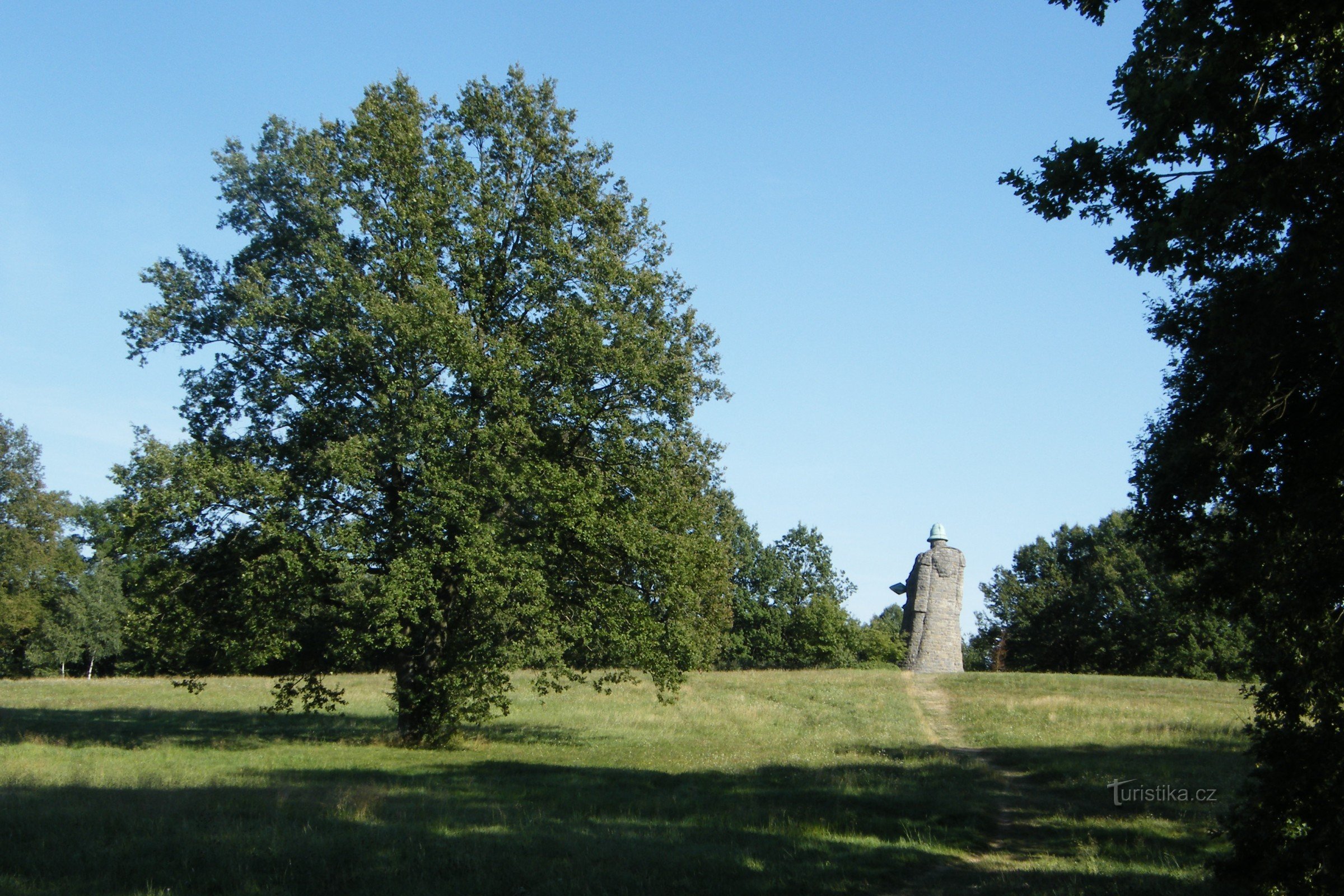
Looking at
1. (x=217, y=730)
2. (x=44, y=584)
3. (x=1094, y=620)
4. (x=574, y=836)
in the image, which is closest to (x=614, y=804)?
(x=574, y=836)

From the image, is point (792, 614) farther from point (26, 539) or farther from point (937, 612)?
point (26, 539)

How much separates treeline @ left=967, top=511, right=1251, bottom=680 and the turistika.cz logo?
4942 cm

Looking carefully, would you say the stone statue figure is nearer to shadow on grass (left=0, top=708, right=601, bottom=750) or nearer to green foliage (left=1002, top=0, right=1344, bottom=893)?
shadow on grass (left=0, top=708, right=601, bottom=750)

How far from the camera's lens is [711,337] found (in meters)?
22.9

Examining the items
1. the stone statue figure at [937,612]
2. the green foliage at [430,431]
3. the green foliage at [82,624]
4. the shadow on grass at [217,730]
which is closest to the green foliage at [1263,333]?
the green foliage at [430,431]

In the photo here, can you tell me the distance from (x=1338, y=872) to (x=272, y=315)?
65.3ft

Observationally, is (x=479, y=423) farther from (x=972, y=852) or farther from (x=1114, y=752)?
(x=1114, y=752)

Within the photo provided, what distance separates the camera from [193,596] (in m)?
20.2

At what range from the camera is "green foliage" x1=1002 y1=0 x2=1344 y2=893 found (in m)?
7.46

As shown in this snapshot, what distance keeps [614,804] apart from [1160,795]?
346 inches

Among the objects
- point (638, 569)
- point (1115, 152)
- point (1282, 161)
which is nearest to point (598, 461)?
point (638, 569)

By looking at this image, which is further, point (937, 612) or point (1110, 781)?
point (937, 612)

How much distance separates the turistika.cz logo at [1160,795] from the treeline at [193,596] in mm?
9840

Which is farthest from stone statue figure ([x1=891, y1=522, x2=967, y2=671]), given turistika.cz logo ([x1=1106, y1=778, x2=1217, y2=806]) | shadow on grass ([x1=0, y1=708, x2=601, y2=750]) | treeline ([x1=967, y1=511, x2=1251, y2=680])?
turistika.cz logo ([x1=1106, y1=778, x2=1217, y2=806])
